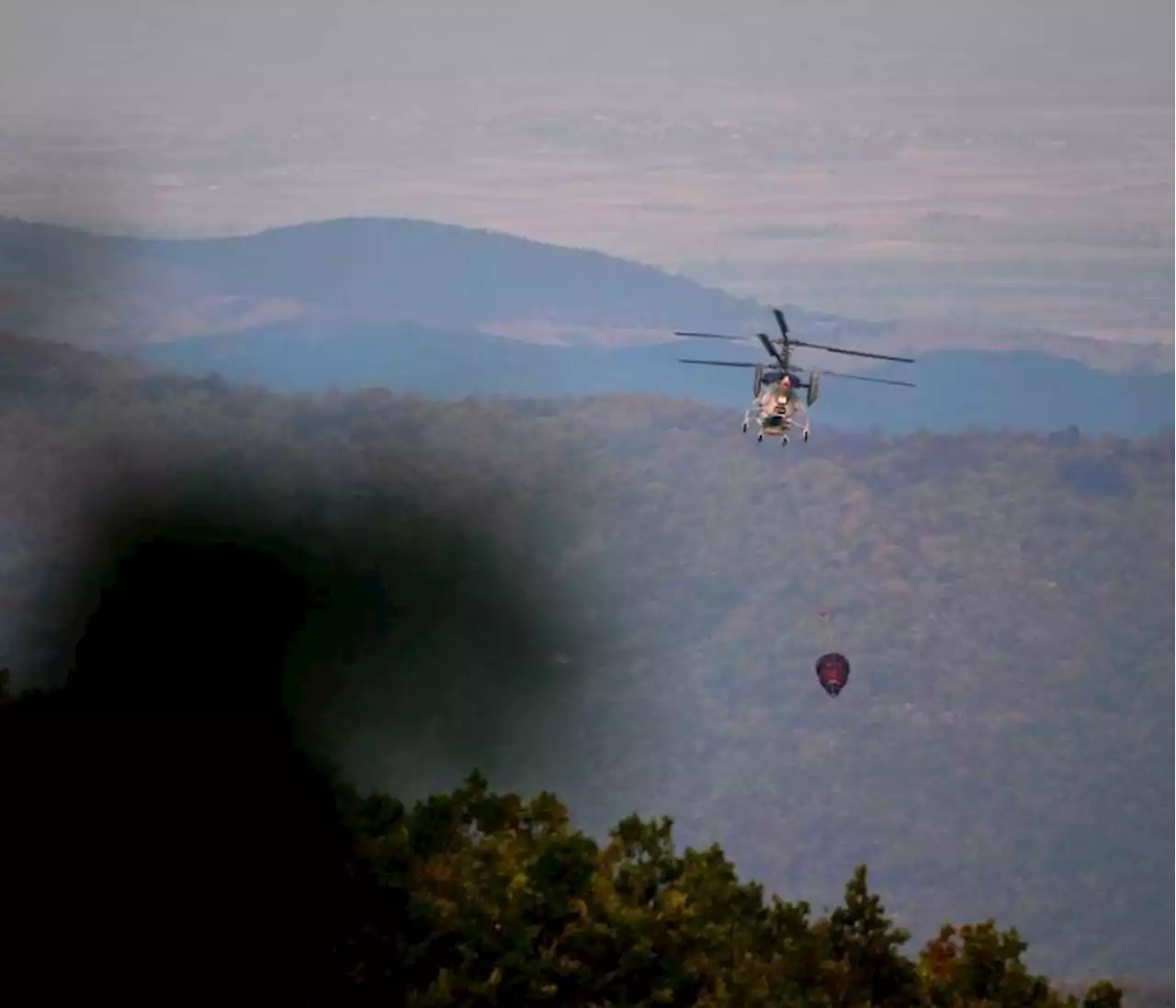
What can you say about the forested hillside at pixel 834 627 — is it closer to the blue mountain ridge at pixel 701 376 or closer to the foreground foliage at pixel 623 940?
the blue mountain ridge at pixel 701 376

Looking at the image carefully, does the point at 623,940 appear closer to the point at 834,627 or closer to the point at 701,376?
the point at 701,376

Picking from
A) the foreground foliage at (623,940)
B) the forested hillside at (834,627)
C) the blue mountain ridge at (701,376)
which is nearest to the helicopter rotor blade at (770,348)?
the foreground foliage at (623,940)

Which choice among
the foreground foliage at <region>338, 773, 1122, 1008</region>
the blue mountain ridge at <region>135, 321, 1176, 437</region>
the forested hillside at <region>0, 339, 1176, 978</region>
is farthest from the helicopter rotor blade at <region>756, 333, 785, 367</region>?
the blue mountain ridge at <region>135, 321, 1176, 437</region>

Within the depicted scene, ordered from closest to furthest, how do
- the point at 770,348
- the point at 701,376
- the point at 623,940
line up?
the point at 770,348 → the point at 623,940 → the point at 701,376

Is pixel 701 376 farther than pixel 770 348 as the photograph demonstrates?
Yes

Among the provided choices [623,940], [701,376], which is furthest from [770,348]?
[701,376]

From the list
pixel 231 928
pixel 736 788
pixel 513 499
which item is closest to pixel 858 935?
pixel 231 928
